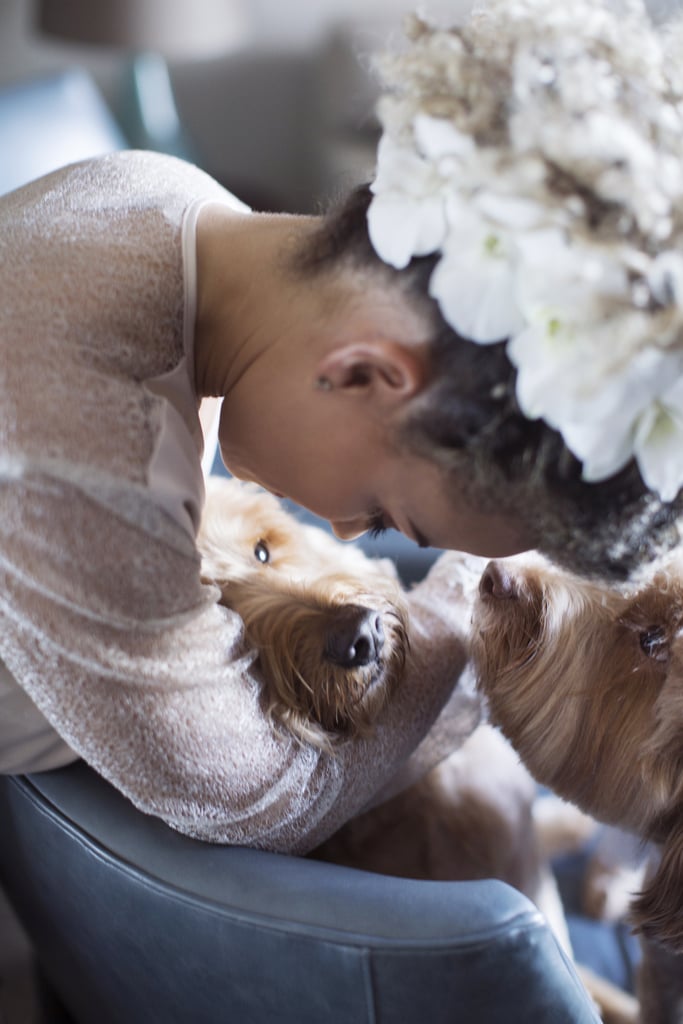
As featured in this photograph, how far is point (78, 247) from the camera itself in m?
0.98

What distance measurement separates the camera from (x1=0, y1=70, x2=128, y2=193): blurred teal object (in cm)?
206

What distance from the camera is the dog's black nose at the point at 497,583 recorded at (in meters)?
1.26

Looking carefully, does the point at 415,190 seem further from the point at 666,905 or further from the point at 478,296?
the point at 666,905

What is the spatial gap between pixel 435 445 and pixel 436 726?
549 millimetres

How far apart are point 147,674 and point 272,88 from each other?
362 cm

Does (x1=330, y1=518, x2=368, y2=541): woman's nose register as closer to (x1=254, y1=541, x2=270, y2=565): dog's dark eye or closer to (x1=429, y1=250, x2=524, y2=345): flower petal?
(x1=254, y1=541, x2=270, y2=565): dog's dark eye

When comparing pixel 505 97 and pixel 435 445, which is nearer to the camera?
pixel 505 97

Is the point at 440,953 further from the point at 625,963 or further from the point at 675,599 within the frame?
the point at 625,963

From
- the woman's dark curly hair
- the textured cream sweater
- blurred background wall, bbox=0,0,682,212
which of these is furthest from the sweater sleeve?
blurred background wall, bbox=0,0,682,212

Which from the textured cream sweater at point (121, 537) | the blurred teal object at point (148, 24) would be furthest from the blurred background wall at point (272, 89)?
the textured cream sweater at point (121, 537)

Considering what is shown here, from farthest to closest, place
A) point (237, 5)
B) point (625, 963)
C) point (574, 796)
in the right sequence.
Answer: point (237, 5) → point (625, 963) → point (574, 796)

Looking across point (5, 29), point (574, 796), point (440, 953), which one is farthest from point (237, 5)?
point (440, 953)

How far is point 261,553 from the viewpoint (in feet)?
4.42

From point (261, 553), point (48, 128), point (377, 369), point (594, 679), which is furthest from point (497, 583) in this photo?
point (48, 128)
